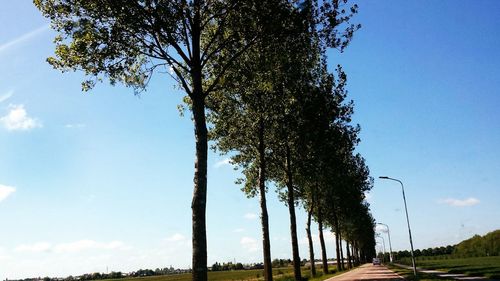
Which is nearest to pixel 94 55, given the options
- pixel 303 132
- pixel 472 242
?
pixel 303 132

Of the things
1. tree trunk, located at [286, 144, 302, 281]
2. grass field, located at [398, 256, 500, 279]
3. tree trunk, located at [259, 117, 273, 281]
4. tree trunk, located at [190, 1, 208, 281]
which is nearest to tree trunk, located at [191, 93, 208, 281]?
tree trunk, located at [190, 1, 208, 281]

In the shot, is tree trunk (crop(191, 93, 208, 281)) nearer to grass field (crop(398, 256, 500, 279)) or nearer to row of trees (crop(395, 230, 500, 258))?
grass field (crop(398, 256, 500, 279))

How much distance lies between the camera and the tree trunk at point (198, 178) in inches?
663

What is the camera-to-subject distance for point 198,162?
18188mm

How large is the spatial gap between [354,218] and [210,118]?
53118 mm

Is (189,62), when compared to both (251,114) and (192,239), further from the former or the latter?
(251,114)

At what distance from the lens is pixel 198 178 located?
58.6ft

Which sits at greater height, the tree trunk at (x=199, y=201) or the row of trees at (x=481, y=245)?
the tree trunk at (x=199, y=201)

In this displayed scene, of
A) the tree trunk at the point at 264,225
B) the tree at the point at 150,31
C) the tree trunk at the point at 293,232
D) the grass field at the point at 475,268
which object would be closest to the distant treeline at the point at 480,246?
the grass field at the point at 475,268

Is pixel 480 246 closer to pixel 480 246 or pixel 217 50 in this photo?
pixel 480 246

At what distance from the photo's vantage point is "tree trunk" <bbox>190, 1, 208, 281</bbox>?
1685 centimetres

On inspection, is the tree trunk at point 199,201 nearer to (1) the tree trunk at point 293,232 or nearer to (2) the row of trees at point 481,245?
(1) the tree trunk at point 293,232

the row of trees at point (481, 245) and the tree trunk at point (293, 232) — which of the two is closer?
the tree trunk at point (293, 232)

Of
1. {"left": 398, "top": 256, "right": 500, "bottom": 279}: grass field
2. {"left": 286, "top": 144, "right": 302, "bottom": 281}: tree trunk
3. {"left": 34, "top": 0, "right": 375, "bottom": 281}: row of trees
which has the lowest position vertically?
{"left": 398, "top": 256, "right": 500, "bottom": 279}: grass field
